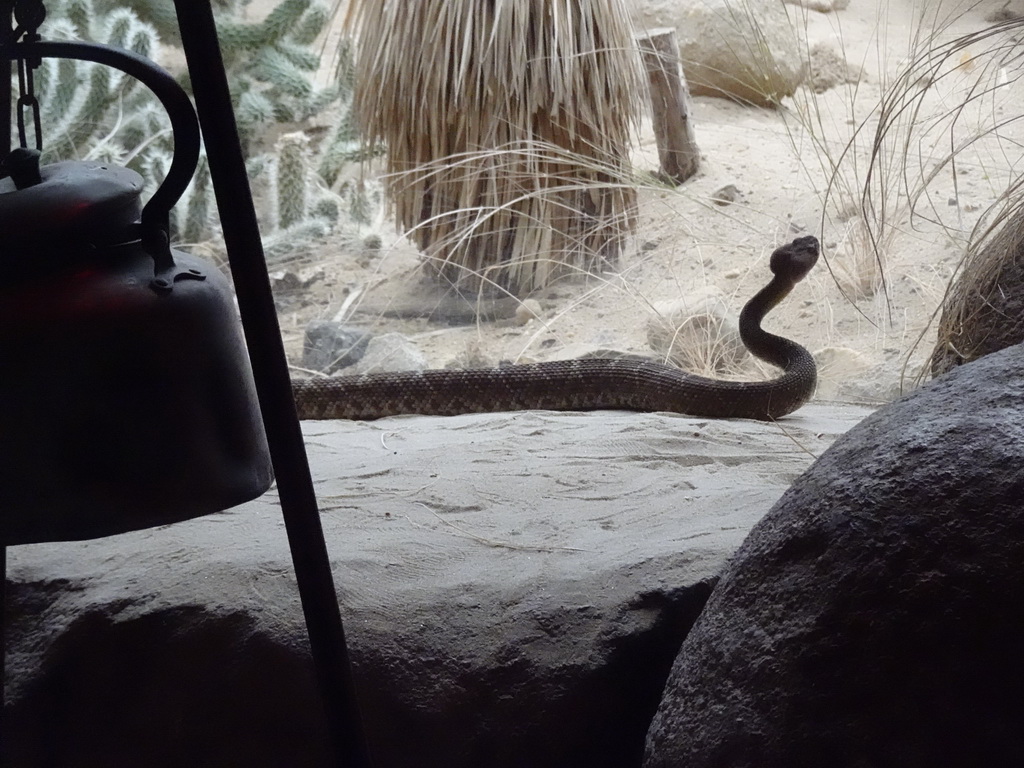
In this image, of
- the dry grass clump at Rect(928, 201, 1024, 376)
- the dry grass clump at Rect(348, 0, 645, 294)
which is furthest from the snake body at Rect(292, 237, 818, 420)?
the dry grass clump at Rect(348, 0, 645, 294)

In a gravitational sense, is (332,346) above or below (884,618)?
below

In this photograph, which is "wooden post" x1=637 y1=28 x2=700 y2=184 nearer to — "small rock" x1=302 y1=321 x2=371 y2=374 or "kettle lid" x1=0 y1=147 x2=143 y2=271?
"small rock" x1=302 y1=321 x2=371 y2=374

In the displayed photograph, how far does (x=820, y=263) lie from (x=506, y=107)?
220cm

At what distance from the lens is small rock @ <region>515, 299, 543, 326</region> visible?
639 cm

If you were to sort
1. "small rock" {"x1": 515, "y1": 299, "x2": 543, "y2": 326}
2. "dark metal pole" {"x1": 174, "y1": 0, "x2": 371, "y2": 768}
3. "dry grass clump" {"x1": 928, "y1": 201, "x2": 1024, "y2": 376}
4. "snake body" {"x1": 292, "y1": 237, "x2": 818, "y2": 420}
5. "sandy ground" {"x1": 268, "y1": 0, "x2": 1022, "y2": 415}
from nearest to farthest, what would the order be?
1. "dark metal pole" {"x1": 174, "y1": 0, "x2": 371, "y2": 768}
2. "dry grass clump" {"x1": 928, "y1": 201, "x2": 1024, "y2": 376}
3. "snake body" {"x1": 292, "y1": 237, "x2": 818, "y2": 420}
4. "sandy ground" {"x1": 268, "y1": 0, "x2": 1022, "y2": 415}
5. "small rock" {"x1": 515, "y1": 299, "x2": 543, "y2": 326}

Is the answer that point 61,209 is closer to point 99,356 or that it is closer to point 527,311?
point 99,356

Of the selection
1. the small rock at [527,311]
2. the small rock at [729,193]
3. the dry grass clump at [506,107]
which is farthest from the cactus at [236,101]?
the small rock at [729,193]

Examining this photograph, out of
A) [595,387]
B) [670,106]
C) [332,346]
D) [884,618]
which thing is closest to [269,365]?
[884,618]

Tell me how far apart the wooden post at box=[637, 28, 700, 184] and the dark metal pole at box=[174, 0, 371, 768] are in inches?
249

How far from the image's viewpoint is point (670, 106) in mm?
7570

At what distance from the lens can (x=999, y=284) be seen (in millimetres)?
3104

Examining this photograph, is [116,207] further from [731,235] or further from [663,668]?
[731,235]

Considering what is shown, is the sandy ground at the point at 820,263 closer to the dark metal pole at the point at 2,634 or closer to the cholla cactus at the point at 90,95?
the cholla cactus at the point at 90,95

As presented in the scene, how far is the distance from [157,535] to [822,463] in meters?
1.66
